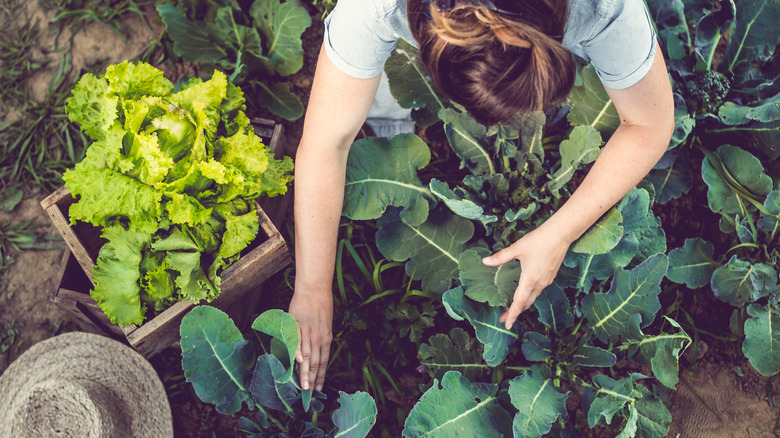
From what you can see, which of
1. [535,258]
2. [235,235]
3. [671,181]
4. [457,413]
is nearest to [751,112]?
[671,181]

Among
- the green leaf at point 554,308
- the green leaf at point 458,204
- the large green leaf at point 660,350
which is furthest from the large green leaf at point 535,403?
the green leaf at point 458,204

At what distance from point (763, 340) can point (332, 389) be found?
1.65 m

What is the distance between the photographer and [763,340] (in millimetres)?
1946

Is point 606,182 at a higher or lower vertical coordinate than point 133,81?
lower

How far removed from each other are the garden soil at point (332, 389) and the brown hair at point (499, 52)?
4.32 ft

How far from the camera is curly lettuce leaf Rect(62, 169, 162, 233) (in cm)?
147

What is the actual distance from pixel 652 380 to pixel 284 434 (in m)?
1.48

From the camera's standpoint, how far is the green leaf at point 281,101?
2.14 metres

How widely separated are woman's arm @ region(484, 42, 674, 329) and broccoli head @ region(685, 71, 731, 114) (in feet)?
2.41

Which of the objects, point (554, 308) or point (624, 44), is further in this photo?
point (554, 308)

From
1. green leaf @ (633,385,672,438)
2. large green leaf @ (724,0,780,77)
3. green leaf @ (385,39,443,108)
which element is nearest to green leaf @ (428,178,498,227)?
→ green leaf @ (385,39,443,108)

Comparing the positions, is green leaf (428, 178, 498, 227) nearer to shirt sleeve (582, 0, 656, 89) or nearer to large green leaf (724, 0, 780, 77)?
shirt sleeve (582, 0, 656, 89)

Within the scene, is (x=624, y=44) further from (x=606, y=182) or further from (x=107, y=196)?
(x=107, y=196)

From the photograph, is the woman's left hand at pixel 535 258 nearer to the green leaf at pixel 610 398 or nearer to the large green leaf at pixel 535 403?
the large green leaf at pixel 535 403
